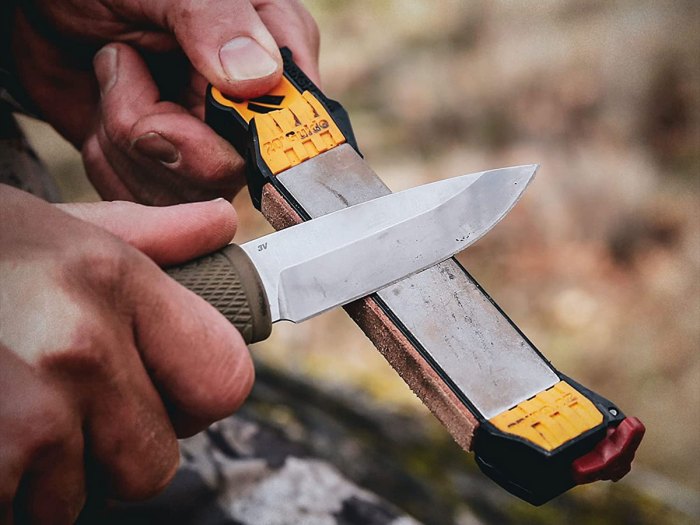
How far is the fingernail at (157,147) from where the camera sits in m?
1.32

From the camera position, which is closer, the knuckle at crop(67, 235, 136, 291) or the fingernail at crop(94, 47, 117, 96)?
the knuckle at crop(67, 235, 136, 291)

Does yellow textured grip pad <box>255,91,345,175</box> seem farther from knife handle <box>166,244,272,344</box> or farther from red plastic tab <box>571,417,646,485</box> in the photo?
red plastic tab <box>571,417,646,485</box>

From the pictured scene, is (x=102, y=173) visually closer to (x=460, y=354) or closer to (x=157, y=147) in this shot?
(x=157, y=147)

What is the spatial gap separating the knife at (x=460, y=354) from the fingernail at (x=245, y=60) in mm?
70

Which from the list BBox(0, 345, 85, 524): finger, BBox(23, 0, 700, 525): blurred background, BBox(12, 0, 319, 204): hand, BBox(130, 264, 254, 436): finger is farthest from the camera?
BBox(23, 0, 700, 525): blurred background

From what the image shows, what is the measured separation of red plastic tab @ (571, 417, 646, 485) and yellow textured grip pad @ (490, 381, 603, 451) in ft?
0.09

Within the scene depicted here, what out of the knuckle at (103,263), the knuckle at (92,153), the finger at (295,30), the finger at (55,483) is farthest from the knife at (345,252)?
the knuckle at (92,153)

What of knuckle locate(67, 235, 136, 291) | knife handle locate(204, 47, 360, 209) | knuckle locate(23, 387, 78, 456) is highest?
knuckle locate(67, 235, 136, 291)

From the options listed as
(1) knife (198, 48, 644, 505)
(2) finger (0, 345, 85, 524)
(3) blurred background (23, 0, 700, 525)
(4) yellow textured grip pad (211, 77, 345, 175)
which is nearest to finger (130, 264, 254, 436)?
(2) finger (0, 345, 85, 524)

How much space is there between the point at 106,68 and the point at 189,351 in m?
0.91

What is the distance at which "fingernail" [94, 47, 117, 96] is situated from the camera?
144 cm

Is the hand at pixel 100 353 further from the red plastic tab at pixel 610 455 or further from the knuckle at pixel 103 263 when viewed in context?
the red plastic tab at pixel 610 455

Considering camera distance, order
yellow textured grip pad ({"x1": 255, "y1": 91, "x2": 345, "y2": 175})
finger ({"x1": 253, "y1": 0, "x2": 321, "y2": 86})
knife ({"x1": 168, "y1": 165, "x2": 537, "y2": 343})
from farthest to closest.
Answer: finger ({"x1": 253, "y1": 0, "x2": 321, "y2": 86}) < yellow textured grip pad ({"x1": 255, "y1": 91, "x2": 345, "y2": 175}) < knife ({"x1": 168, "y1": 165, "x2": 537, "y2": 343})

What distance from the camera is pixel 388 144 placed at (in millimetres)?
3023
